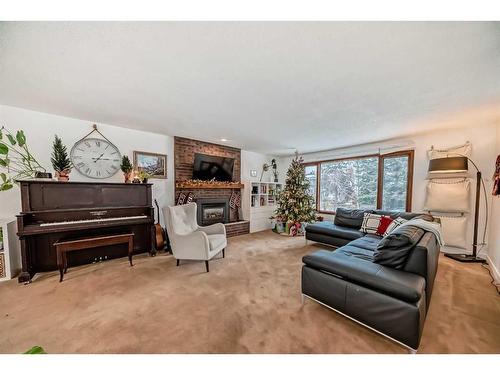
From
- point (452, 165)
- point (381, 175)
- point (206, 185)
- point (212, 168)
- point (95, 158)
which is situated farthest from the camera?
point (212, 168)

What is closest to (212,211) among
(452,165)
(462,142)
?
(452,165)

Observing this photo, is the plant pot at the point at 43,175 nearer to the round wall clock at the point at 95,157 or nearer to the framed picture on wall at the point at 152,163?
the round wall clock at the point at 95,157

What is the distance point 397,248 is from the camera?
1.65 m

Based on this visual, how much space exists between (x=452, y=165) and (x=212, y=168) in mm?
4485

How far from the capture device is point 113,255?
3061mm

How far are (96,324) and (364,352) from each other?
220 cm

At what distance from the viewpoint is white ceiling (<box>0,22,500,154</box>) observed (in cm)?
121

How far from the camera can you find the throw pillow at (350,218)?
355 centimetres

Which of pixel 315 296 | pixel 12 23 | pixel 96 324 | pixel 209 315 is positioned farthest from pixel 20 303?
pixel 315 296

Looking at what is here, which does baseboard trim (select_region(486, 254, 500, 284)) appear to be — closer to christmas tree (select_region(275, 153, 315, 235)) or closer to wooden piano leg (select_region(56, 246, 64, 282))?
christmas tree (select_region(275, 153, 315, 235))

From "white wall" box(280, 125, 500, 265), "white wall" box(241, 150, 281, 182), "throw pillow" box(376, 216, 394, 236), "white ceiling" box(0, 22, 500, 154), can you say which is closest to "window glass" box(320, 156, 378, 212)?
"white wall" box(280, 125, 500, 265)

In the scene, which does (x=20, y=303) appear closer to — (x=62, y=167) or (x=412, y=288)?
(x=62, y=167)

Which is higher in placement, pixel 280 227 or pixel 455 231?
pixel 455 231

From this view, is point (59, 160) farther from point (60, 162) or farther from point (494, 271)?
point (494, 271)
